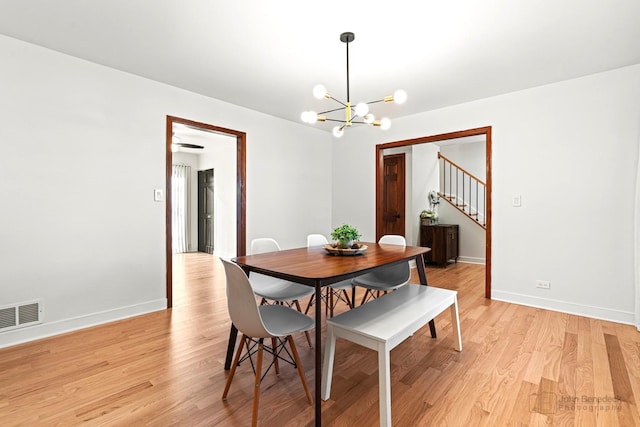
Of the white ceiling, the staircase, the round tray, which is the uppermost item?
the white ceiling

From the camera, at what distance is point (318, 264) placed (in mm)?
1923

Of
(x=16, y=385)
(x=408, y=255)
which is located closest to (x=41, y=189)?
(x=16, y=385)

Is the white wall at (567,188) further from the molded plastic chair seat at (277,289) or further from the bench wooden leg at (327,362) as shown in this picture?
the bench wooden leg at (327,362)

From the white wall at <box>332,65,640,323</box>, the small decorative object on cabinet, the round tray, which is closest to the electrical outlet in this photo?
the white wall at <box>332,65,640,323</box>

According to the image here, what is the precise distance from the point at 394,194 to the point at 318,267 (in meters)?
4.34

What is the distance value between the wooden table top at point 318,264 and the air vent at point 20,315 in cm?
191

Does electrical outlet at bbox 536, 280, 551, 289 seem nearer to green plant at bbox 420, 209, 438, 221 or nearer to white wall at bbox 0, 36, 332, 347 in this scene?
green plant at bbox 420, 209, 438, 221

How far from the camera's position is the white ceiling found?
80.1 inches

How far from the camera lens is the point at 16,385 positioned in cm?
187

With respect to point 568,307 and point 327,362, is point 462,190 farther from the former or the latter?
point 327,362

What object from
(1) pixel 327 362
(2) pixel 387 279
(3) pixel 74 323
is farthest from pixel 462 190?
(3) pixel 74 323

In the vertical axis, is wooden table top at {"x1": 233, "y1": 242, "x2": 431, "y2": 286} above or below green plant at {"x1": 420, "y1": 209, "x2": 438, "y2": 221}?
below

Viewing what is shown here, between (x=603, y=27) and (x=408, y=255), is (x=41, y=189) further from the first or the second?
(x=603, y=27)

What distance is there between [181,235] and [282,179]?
4.04m
